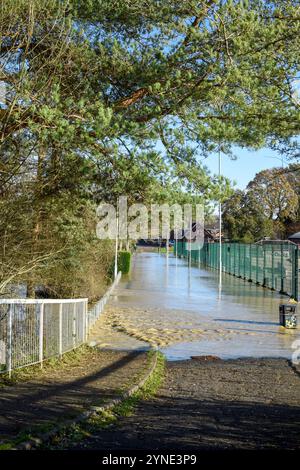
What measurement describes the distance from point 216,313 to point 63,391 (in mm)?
13618

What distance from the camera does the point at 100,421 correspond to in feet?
22.9

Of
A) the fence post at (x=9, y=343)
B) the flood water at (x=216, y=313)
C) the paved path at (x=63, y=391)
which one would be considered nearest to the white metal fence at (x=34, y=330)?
the fence post at (x=9, y=343)

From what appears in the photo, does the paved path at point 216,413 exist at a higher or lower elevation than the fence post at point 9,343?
lower

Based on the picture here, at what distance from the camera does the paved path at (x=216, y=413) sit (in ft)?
20.0

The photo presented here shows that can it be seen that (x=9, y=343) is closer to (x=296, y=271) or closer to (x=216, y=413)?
(x=216, y=413)

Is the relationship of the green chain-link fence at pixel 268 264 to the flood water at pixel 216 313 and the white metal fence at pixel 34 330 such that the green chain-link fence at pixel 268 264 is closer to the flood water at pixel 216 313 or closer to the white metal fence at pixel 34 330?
the flood water at pixel 216 313

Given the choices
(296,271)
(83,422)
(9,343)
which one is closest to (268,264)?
(296,271)

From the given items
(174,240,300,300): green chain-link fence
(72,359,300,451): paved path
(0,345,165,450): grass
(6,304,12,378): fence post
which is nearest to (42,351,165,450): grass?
(0,345,165,450): grass

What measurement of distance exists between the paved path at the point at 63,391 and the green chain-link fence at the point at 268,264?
15.9 m

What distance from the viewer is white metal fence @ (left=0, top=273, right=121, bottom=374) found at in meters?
9.59

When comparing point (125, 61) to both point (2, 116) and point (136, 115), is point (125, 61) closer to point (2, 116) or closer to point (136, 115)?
point (136, 115)

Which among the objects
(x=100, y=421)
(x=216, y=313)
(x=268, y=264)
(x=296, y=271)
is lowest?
(x=216, y=313)

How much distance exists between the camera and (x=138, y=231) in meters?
17.2
